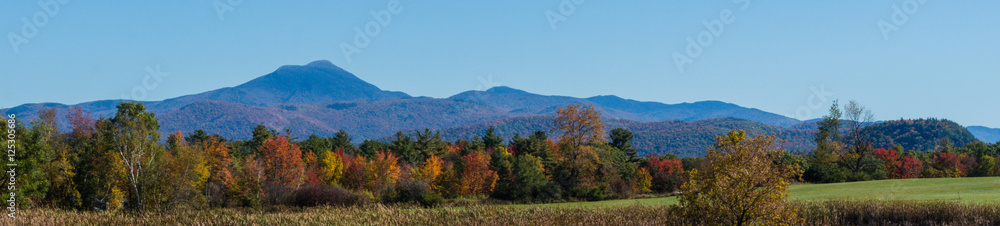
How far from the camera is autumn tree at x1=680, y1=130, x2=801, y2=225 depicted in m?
14.9

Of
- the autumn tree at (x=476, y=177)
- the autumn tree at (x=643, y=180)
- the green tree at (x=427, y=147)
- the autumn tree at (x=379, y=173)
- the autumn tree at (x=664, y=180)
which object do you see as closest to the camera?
the autumn tree at (x=664, y=180)

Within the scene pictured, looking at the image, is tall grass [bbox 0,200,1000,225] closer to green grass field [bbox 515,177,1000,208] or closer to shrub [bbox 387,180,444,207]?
green grass field [bbox 515,177,1000,208]

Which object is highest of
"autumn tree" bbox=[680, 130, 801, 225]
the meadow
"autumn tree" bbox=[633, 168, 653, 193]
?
"autumn tree" bbox=[680, 130, 801, 225]

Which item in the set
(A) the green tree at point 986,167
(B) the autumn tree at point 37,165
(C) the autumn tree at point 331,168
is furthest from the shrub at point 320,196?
(A) the green tree at point 986,167

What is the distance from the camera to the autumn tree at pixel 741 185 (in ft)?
49.0

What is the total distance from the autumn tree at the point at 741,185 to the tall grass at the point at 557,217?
1.13 metres

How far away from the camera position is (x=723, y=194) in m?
15.2

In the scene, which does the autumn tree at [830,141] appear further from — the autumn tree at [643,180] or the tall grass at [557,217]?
the tall grass at [557,217]

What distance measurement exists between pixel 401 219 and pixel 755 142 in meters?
10.4

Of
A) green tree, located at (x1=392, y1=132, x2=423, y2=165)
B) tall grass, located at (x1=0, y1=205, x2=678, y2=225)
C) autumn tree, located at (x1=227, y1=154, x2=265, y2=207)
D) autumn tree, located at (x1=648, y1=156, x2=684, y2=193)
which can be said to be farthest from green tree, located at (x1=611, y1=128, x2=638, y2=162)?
tall grass, located at (x1=0, y1=205, x2=678, y2=225)

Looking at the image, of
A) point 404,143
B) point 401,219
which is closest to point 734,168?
point 401,219

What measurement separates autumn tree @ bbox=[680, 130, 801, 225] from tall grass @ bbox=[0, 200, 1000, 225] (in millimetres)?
1125

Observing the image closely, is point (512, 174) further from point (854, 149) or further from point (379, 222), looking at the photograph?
point (379, 222)

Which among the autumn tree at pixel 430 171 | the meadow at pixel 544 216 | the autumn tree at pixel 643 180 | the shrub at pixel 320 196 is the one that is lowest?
the autumn tree at pixel 643 180
